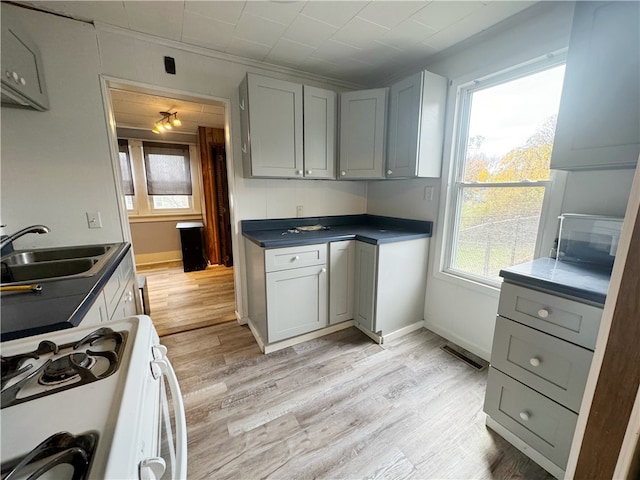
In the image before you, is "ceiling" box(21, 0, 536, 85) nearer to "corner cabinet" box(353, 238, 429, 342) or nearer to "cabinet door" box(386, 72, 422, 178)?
"cabinet door" box(386, 72, 422, 178)

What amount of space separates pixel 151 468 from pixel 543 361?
1488 mm

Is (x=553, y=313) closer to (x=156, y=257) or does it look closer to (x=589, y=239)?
(x=589, y=239)

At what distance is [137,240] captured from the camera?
4309mm

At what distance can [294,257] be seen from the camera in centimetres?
198

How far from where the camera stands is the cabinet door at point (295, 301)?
6.47ft

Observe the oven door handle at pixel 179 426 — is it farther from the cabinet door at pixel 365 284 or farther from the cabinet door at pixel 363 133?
the cabinet door at pixel 363 133

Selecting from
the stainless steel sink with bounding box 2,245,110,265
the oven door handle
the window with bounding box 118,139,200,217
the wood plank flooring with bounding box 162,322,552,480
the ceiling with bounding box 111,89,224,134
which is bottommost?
the wood plank flooring with bounding box 162,322,552,480

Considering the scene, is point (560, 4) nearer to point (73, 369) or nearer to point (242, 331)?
point (73, 369)

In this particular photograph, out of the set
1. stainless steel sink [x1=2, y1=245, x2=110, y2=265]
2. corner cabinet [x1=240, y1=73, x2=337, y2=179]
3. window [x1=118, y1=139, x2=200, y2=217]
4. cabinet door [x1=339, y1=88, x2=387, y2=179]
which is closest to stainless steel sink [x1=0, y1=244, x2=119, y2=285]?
stainless steel sink [x1=2, y1=245, x2=110, y2=265]

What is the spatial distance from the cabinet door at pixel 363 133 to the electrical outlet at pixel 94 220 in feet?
6.43

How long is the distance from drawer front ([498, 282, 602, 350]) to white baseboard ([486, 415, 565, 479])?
1.98 feet

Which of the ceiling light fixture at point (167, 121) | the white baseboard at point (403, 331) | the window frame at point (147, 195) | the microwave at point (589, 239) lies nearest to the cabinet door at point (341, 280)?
the white baseboard at point (403, 331)

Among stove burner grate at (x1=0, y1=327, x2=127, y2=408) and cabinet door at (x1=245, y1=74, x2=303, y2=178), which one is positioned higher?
cabinet door at (x1=245, y1=74, x2=303, y2=178)

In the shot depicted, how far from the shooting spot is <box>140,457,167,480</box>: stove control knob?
0.39 metres
